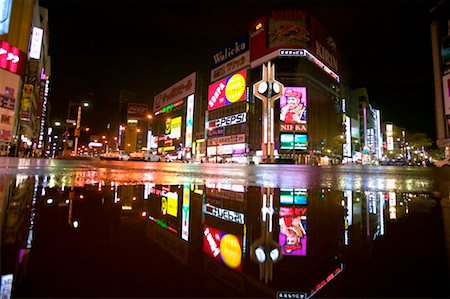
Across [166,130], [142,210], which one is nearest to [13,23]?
[142,210]

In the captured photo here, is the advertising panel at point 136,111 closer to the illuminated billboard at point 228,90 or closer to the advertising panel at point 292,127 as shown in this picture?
the illuminated billboard at point 228,90

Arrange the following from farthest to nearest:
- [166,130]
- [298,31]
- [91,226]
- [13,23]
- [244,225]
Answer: [166,130] < [298,31] < [13,23] < [244,225] < [91,226]

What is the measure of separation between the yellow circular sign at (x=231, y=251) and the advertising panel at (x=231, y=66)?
185 ft

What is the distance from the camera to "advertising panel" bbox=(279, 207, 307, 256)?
1.22m

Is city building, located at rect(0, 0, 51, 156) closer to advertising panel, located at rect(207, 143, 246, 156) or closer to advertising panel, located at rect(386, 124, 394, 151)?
advertising panel, located at rect(207, 143, 246, 156)

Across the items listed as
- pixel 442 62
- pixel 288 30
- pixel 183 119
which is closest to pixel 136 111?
pixel 183 119

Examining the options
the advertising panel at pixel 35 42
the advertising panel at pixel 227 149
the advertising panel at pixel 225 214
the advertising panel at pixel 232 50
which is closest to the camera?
the advertising panel at pixel 225 214

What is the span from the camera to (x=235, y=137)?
53.5m

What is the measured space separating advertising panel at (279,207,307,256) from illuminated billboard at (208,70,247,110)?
5109cm

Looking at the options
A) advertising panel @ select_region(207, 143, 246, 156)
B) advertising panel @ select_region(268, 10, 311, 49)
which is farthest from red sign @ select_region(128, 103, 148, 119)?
advertising panel @ select_region(268, 10, 311, 49)

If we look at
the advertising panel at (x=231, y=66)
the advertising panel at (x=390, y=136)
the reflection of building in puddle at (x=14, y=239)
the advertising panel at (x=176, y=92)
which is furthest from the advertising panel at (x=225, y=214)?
the advertising panel at (x=390, y=136)

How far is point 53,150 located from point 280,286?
340ft

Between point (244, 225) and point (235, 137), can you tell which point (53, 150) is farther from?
point (244, 225)

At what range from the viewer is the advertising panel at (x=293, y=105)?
50.5m
